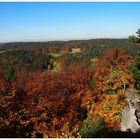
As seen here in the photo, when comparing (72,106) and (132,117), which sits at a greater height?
(132,117)

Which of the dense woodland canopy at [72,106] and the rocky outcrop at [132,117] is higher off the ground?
the rocky outcrop at [132,117]

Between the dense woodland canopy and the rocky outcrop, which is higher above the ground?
the rocky outcrop

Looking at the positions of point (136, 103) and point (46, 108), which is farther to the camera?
point (46, 108)

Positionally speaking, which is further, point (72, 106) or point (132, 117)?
point (72, 106)

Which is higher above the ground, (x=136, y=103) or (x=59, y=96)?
(x=136, y=103)

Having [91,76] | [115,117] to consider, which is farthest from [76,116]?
[91,76]

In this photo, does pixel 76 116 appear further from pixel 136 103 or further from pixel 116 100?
pixel 136 103

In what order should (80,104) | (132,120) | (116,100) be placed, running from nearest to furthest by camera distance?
(132,120), (116,100), (80,104)

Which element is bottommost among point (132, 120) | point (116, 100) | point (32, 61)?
point (32, 61)

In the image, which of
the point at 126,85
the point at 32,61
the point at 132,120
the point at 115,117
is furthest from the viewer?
the point at 32,61

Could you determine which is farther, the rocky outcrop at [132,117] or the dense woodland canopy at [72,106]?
the dense woodland canopy at [72,106]

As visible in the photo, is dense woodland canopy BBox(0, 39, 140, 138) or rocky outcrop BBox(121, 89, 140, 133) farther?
dense woodland canopy BBox(0, 39, 140, 138)
